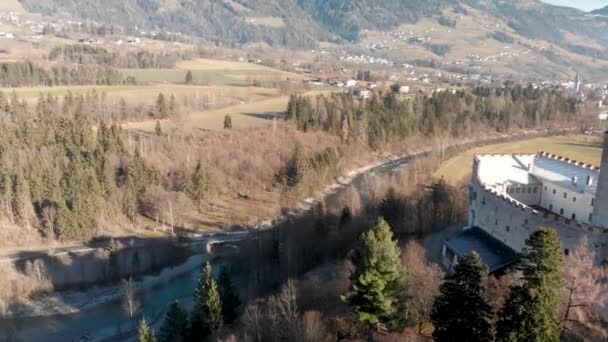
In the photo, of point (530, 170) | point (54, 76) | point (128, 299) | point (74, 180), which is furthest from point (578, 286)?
point (54, 76)

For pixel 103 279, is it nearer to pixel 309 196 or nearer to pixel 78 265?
pixel 78 265

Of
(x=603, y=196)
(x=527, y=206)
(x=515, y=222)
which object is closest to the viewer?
(x=603, y=196)

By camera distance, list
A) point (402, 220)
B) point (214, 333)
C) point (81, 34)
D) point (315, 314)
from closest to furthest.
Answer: point (315, 314) → point (214, 333) → point (402, 220) → point (81, 34)

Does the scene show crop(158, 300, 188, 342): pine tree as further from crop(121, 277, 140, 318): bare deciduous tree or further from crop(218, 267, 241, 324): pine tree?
crop(121, 277, 140, 318): bare deciduous tree

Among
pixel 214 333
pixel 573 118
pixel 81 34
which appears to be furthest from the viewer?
pixel 81 34

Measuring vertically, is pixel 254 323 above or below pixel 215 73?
below

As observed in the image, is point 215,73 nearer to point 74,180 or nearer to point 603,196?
point 74,180

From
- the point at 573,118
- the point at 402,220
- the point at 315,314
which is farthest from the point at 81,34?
the point at 315,314

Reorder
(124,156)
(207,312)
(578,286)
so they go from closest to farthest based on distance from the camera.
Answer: (578,286) < (207,312) < (124,156)

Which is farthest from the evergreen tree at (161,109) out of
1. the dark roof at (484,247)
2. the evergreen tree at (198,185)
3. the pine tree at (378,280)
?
the pine tree at (378,280)
